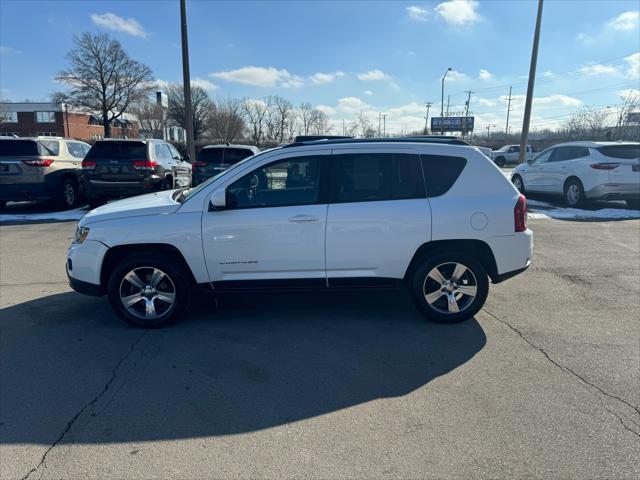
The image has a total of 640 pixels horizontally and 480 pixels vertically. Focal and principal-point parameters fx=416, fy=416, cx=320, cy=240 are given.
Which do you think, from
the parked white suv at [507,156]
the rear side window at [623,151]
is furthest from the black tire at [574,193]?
the parked white suv at [507,156]

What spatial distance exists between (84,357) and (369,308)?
114 inches

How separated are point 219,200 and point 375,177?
158cm

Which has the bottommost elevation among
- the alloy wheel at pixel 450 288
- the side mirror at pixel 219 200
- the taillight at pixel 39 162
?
the alloy wheel at pixel 450 288

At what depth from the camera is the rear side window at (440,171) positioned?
4.23m

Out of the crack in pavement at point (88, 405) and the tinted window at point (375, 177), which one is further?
the tinted window at point (375, 177)

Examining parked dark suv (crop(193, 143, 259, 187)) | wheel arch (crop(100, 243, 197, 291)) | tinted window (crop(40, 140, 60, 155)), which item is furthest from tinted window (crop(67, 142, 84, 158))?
wheel arch (crop(100, 243, 197, 291))

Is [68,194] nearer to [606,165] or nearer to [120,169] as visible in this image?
[120,169]

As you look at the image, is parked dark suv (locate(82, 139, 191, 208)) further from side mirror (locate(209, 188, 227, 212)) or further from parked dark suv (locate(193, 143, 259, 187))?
side mirror (locate(209, 188, 227, 212))

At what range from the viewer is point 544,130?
8194cm

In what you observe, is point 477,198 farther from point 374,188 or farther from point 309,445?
point 309,445

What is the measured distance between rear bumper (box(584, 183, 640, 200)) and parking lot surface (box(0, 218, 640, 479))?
22.6 feet

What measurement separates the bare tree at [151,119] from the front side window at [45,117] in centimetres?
1531

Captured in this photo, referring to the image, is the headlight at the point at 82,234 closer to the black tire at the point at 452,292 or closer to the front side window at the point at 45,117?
the black tire at the point at 452,292

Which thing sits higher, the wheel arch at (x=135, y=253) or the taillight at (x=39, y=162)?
the taillight at (x=39, y=162)
